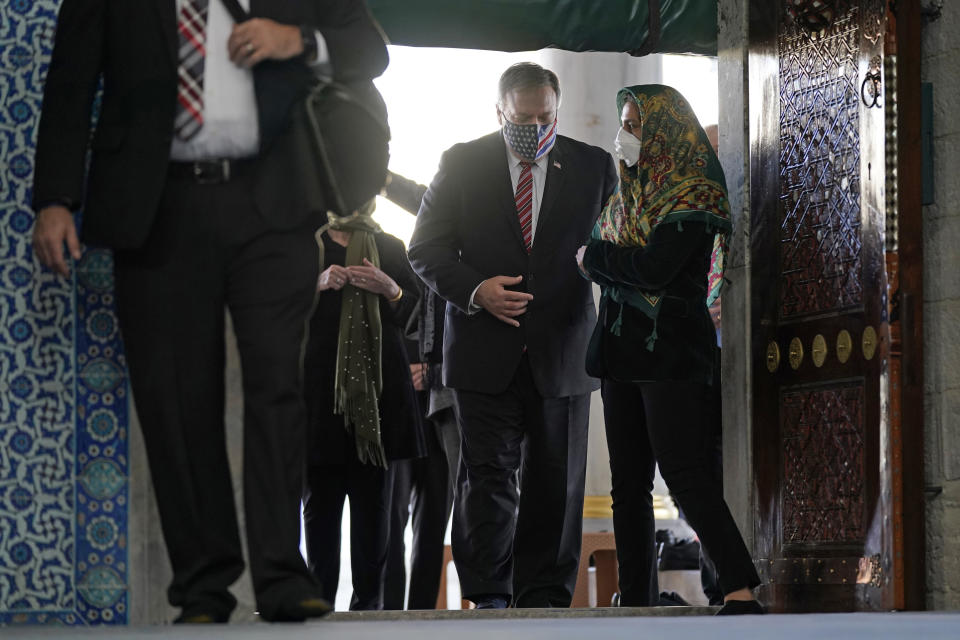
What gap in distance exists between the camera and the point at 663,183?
17.8 ft

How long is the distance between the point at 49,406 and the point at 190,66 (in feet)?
3.50

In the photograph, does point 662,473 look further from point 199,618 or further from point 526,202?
point 199,618

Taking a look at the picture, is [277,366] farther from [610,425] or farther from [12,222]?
[610,425]

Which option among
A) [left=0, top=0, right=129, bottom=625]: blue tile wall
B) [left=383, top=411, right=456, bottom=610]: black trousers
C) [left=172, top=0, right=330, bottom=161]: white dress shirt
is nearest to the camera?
[left=172, top=0, right=330, bottom=161]: white dress shirt

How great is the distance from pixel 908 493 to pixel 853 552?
13.9 inches

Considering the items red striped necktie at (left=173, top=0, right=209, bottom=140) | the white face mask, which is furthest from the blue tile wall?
the white face mask

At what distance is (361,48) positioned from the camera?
4.05 meters

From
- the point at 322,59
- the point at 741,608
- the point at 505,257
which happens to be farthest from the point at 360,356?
the point at 322,59

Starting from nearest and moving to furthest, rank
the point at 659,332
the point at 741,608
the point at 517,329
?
the point at 741,608 → the point at 659,332 → the point at 517,329

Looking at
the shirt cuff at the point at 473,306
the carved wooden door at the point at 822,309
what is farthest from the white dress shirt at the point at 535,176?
the carved wooden door at the point at 822,309

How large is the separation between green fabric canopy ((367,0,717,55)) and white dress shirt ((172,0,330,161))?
7.56ft

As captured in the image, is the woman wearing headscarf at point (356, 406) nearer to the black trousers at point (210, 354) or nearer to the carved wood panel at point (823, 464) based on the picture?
the carved wood panel at point (823, 464)

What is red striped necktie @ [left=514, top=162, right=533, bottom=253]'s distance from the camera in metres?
6.11

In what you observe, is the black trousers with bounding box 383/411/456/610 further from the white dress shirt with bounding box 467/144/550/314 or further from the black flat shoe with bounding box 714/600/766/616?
the black flat shoe with bounding box 714/600/766/616
